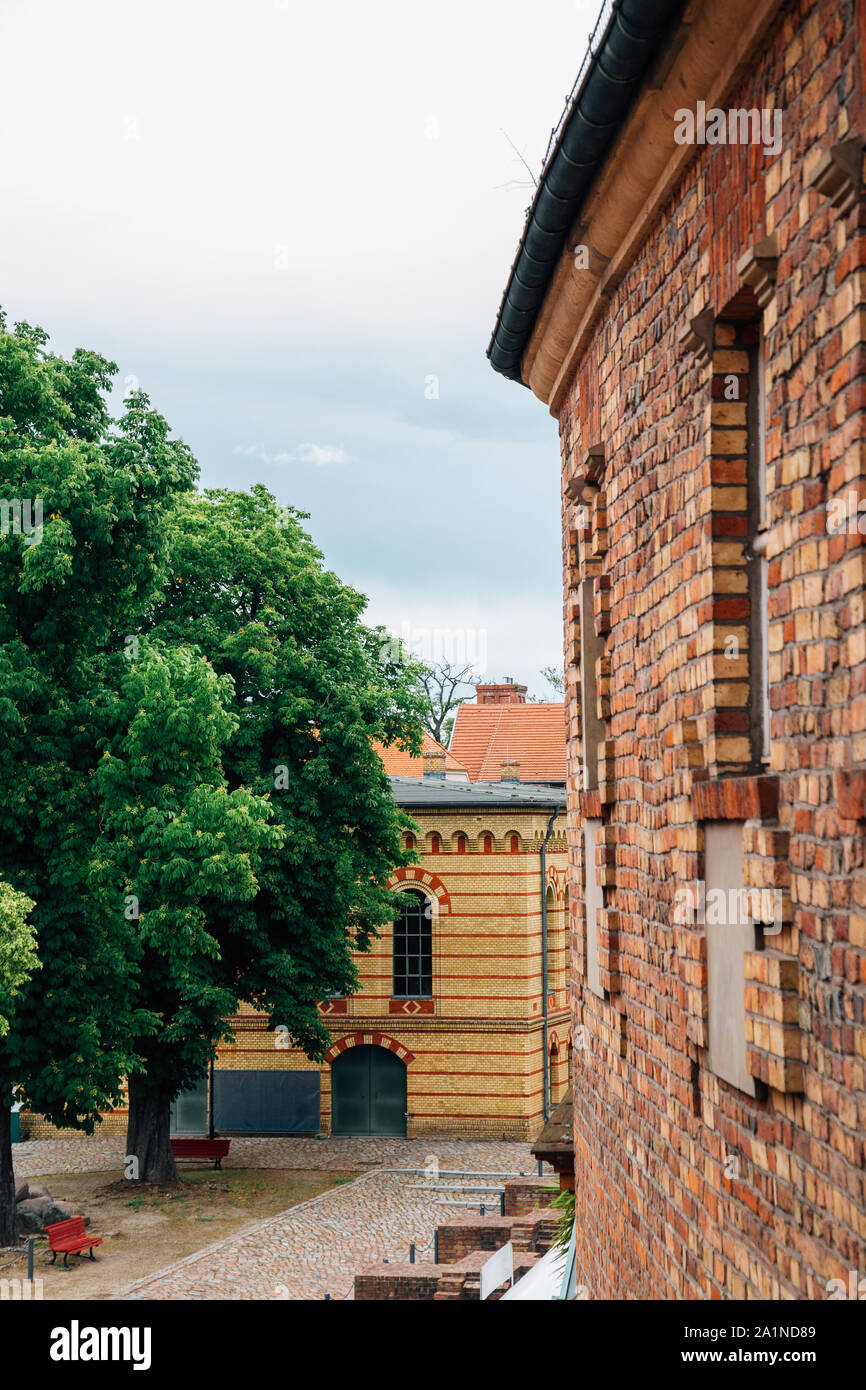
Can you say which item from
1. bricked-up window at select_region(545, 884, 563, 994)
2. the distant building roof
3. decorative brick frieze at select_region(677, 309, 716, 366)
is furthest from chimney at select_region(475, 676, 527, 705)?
decorative brick frieze at select_region(677, 309, 716, 366)

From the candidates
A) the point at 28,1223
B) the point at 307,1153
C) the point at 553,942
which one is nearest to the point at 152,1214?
the point at 28,1223

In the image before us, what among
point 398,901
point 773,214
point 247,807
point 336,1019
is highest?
point 773,214

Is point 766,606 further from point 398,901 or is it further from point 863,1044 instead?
point 398,901

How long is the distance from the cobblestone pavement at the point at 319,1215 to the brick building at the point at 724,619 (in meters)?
8.71

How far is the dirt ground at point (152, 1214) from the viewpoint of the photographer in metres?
A: 18.3

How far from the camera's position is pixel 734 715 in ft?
12.6

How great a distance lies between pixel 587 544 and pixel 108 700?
43.5 feet

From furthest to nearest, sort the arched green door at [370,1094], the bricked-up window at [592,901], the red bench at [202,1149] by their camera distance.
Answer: the arched green door at [370,1094] < the red bench at [202,1149] < the bricked-up window at [592,901]

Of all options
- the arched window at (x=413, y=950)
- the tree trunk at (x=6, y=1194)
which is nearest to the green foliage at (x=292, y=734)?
the arched window at (x=413, y=950)

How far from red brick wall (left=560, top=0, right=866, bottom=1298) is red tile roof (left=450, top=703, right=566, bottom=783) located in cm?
3884

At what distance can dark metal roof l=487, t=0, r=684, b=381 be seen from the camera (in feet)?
12.0

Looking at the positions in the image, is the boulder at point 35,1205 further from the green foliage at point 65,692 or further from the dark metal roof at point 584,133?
the dark metal roof at point 584,133
